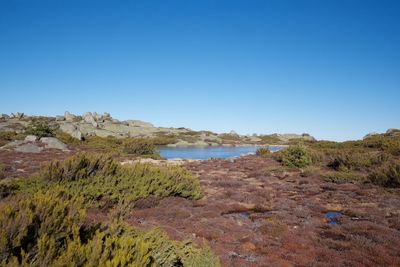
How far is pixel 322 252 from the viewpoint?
7.59 m

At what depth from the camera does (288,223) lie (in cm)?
1038

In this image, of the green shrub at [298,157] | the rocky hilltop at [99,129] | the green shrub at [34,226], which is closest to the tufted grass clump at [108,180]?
the green shrub at [34,226]

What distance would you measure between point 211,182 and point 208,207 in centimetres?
642

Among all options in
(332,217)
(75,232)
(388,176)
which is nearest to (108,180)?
(75,232)

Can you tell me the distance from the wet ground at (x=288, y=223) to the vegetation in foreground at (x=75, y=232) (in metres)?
1.48

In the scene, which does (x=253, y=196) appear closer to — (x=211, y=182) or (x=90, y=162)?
(x=211, y=182)

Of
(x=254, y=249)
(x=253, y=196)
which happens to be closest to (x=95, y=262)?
(x=254, y=249)

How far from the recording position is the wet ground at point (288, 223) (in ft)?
24.4

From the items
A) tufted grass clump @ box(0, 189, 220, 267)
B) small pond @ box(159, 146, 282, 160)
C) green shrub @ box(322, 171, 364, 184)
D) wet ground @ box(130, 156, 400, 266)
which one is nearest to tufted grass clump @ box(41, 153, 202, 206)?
wet ground @ box(130, 156, 400, 266)

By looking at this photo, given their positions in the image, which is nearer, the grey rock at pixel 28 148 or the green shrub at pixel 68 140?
the grey rock at pixel 28 148

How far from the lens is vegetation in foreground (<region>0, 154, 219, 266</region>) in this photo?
12.4 feet

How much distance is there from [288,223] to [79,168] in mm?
7731

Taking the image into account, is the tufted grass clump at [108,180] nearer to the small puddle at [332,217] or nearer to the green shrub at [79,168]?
the green shrub at [79,168]

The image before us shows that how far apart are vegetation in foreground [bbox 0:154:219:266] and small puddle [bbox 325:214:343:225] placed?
6.67m
